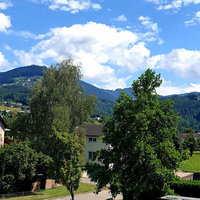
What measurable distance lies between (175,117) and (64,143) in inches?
368

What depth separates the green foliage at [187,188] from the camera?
27.2 metres

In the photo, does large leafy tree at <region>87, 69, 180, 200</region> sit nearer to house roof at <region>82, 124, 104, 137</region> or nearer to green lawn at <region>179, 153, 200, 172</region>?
house roof at <region>82, 124, 104, 137</region>

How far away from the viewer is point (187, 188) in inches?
1085

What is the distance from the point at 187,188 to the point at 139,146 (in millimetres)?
13233

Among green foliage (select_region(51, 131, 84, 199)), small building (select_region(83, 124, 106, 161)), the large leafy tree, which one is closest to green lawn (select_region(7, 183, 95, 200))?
green foliage (select_region(51, 131, 84, 199))

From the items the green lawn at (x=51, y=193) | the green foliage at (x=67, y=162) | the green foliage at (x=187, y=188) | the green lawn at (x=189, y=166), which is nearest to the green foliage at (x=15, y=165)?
the green lawn at (x=51, y=193)

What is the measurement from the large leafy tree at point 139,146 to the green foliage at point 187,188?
10.0 m

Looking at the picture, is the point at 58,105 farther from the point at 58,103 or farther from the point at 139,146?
the point at 139,146

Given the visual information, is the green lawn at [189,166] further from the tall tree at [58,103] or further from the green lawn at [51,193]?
the green lawn at [51,193]

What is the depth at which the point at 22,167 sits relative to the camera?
29812mm

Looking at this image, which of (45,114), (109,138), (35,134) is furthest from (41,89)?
(109,138)

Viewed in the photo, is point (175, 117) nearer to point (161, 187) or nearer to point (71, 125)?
point (161, 187)

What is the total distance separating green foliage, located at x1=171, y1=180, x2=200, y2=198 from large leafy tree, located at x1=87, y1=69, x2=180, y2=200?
1000cm

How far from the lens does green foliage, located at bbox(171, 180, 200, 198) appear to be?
89.3 ft
